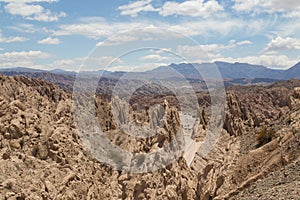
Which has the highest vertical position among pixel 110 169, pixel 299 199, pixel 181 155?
pixel 299 199

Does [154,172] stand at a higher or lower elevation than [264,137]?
lower

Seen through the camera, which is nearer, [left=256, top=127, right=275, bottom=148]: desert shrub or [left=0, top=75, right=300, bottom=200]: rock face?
[left=0, top=75, right=300, bottom=200]: rock face

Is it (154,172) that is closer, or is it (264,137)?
(264,137)

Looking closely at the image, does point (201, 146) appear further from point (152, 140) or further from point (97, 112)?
point (97, 112)

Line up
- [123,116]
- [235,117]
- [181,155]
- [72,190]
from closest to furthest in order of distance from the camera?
1. [72,190]
2. [181,155]
3. [235,117]
4. [123,116]

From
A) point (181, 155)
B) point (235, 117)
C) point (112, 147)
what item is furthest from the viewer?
point (235, 117)

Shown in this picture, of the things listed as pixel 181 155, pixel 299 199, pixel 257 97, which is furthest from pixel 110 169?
pixel 257 97

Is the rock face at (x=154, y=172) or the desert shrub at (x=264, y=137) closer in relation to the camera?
the rock face at (x=154, y=172)

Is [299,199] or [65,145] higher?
[299,199]
